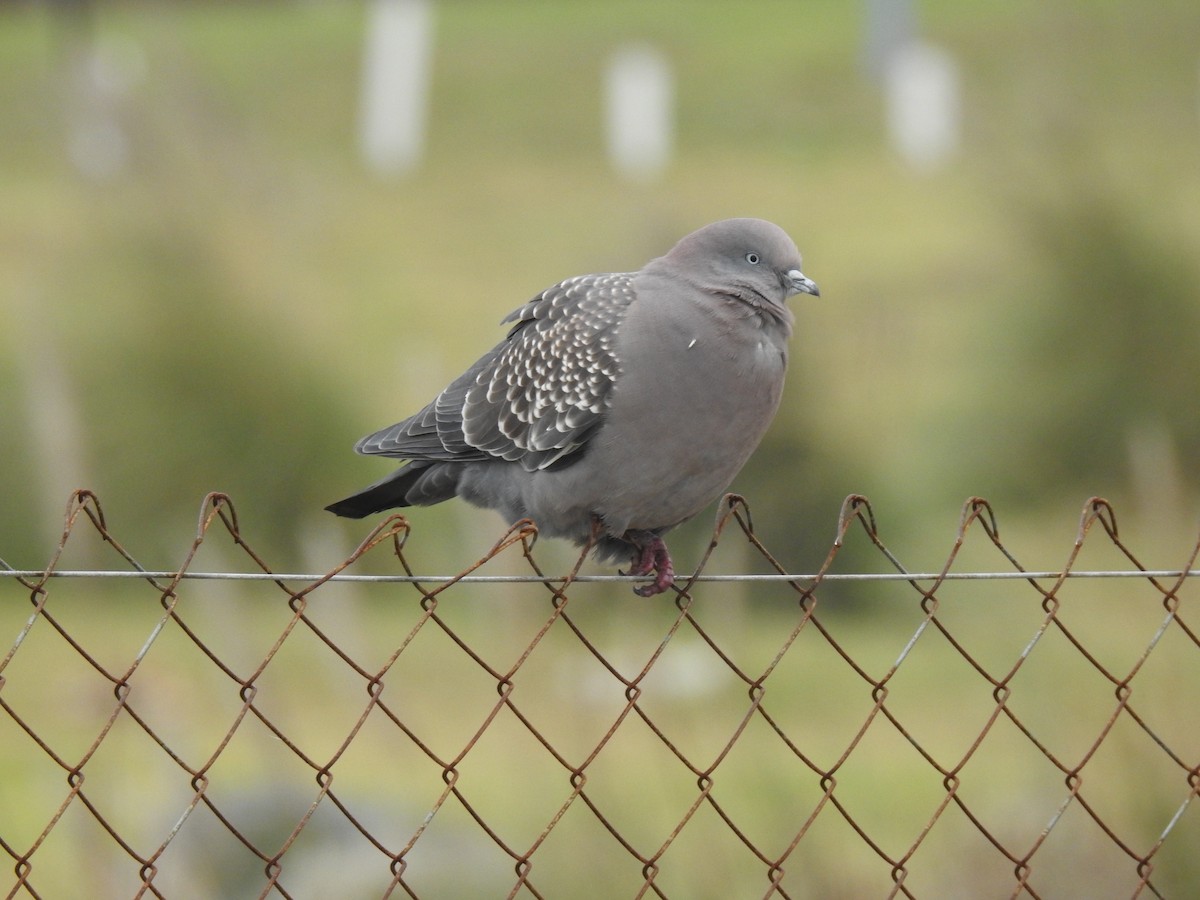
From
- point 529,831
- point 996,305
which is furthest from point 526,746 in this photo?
point 996,305

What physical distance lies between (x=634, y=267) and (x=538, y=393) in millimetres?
3446

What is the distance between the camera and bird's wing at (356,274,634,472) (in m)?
3.41

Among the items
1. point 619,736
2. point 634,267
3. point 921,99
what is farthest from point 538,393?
point 921,99

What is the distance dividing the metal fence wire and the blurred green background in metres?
0.32

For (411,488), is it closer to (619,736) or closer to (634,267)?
(619,736)

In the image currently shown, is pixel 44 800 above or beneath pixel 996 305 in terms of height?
beneath

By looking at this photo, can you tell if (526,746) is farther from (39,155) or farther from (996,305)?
(39,155)

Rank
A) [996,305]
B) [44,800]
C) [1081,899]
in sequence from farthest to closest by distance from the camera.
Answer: [996,305] → [44,800] → [1081,899]

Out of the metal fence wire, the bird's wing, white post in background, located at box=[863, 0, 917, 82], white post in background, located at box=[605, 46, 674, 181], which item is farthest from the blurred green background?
white post in background, located at box=[863, 0, 917, 82]

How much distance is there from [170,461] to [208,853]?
2.67 m

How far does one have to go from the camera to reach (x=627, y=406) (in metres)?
3.33

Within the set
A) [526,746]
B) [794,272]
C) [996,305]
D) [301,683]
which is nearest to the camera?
[794,272]

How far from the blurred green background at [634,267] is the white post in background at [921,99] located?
2187 mm

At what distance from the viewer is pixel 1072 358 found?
7.20 meters
